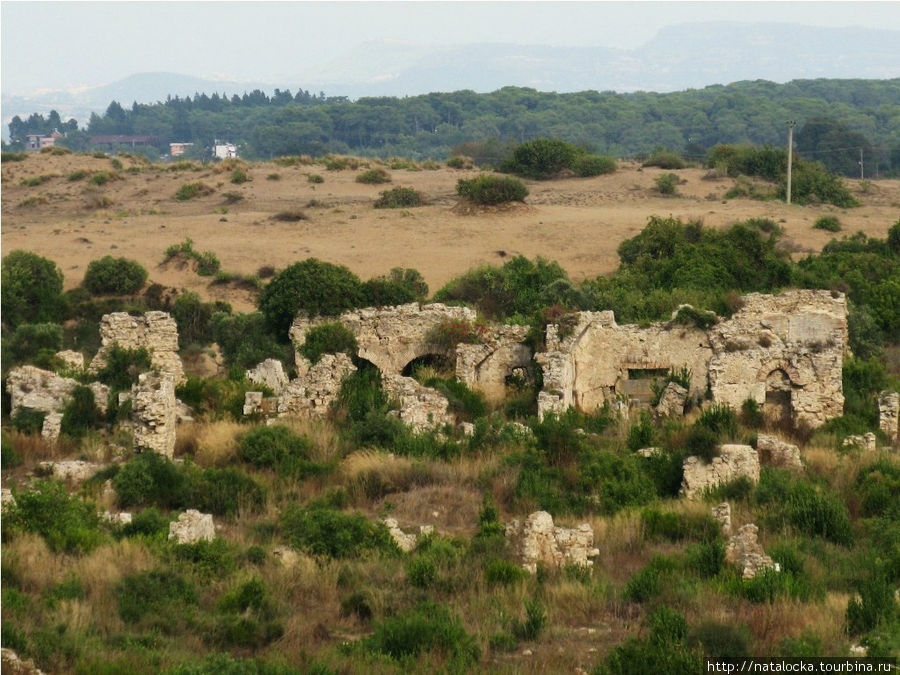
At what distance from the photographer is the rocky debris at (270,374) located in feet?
66.0

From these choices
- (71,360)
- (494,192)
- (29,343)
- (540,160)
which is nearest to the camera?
(71,360)

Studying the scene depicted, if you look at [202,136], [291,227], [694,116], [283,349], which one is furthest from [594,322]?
[202,136]

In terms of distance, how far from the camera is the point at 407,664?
367 inches

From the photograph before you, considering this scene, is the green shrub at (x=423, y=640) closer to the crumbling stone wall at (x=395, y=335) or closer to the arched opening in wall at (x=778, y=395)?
the arched opening in wall at (x=778, y=395)

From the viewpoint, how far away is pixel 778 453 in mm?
15227

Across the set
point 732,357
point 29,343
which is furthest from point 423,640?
point 29,343

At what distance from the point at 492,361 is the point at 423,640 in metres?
10.3

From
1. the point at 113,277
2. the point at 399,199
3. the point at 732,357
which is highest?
the point at 399,199

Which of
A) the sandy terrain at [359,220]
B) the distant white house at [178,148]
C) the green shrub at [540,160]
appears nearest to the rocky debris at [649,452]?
the sandy terrain at [359,220]

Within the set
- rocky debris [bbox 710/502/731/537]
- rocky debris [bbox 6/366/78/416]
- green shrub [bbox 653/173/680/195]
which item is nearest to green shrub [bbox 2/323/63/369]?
rocky debris [bbox 6/366/78/416]

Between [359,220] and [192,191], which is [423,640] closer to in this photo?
[359,220]

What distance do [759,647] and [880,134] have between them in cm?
10440

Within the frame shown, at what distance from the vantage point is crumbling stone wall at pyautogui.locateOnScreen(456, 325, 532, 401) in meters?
19.6

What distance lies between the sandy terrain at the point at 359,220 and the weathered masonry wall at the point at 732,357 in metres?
17.0
